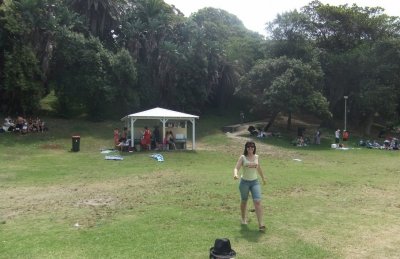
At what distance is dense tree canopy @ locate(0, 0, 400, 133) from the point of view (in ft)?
108

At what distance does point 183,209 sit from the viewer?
977 centimetres

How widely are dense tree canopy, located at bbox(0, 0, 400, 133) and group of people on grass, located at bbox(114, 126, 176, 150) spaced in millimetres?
9538

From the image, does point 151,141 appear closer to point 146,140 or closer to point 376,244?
point 146,140

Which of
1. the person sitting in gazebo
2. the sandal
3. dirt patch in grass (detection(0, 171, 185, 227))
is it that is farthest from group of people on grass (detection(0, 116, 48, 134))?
the sandal

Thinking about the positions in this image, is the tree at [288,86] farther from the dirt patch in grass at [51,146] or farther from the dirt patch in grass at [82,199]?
the dirt patch in grass at [82,199]

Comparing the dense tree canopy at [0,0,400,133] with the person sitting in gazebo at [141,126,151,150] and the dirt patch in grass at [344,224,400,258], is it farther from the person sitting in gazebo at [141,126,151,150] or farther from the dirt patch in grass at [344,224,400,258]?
the dirt patch in grass at [344,224,400,258]

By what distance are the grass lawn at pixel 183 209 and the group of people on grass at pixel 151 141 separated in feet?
11.8

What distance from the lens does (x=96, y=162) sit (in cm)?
1975

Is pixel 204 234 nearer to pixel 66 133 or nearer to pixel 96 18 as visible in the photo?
pixel 66 133

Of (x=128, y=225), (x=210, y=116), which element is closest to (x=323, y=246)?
(x=128, y=225)

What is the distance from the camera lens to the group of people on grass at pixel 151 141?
80.8 ft

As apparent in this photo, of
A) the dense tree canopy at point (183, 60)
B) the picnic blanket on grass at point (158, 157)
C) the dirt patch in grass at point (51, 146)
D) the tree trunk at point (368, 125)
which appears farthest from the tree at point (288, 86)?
the dirt patch in grass at point (51, 146)

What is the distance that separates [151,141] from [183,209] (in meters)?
15.8

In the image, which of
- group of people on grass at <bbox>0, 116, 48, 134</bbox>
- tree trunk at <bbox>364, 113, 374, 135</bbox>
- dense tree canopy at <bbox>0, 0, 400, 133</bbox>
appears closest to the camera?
group of people on grass at <bbox>0, 116, 48, 134</bbox>
